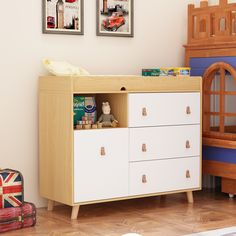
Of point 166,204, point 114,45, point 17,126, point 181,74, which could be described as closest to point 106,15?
point 114,45

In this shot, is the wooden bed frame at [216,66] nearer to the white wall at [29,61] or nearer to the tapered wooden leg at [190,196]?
the tapered wooden leg at [190,196]

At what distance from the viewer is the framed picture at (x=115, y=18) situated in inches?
176

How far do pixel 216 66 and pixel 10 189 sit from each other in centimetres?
186

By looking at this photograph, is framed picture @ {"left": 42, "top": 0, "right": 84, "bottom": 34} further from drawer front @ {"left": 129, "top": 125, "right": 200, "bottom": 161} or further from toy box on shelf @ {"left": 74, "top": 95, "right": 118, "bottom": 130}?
drawer front @ {"left": 129, "top": 125, "right": 200, "bottom": 161}

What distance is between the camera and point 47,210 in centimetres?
421

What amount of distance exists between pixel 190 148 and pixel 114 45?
96cm

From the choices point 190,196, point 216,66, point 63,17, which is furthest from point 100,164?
point 216,66

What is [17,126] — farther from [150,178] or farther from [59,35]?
[150,178]

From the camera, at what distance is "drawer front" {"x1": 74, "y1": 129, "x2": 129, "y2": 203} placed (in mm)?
3896

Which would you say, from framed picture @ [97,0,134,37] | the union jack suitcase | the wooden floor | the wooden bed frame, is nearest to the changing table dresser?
the wooden floor

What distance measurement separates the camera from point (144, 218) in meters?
3.96

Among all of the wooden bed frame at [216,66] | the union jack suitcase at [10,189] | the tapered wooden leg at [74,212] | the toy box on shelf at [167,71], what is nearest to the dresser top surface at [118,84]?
the toy box on shelf at [167,71]

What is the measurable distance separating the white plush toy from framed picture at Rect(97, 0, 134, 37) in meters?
0.47

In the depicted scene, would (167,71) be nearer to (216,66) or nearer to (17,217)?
(216,66)
